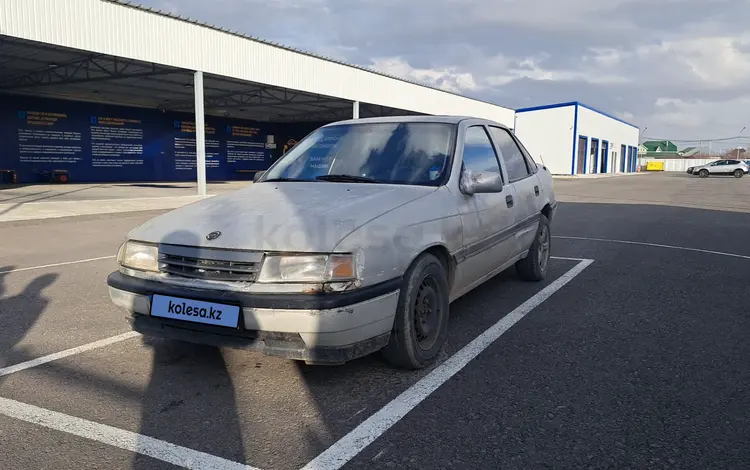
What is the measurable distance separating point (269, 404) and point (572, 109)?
49584mm

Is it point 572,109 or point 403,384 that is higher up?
point 572,109

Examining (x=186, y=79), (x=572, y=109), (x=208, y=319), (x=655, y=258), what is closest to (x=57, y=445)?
(x=208, y=319)

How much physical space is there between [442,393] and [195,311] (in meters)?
1.45

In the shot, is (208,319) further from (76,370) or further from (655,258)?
(655,258)

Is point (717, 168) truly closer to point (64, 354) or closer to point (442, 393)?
point (442, 393)

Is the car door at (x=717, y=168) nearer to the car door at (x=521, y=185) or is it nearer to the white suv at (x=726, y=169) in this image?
the white suv at (x=726, y=169)

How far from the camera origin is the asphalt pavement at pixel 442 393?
8.21 feet

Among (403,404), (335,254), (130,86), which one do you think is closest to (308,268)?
(335,254)

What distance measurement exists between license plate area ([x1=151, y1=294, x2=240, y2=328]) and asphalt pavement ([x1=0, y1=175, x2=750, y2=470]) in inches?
17.8

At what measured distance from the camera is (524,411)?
2.90 metres

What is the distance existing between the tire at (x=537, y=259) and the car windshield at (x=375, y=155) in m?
1.90

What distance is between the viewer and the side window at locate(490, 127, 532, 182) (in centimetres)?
511

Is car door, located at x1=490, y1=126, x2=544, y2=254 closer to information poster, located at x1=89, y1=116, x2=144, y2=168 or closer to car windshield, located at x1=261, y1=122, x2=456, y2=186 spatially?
car windshield, located at x1=261, y1=122, x2=456, y2=186

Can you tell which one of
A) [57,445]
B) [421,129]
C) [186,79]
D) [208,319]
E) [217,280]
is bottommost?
[57,445]
